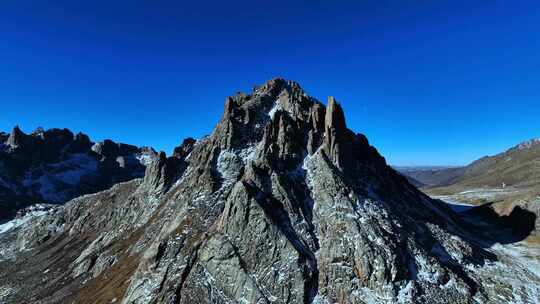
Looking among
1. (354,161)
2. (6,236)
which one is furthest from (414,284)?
(6,236)

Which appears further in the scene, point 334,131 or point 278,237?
point 334,131

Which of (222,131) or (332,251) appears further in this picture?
(222,131)

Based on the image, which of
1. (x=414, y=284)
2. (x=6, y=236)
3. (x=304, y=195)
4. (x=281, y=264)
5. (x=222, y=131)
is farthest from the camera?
(x=6, y=236)

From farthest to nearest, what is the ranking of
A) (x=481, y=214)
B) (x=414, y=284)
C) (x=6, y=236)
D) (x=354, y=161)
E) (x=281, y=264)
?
1. (x=6, y=236)
2. (x=481, y=214)
3. (x=354, y=161)
4. (x=281, y=264)
5. (x=414, y=284)

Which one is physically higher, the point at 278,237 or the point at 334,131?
the point at 334,131

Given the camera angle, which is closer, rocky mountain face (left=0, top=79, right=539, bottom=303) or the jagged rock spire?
rocky mountain face (left=0, top=79, right=539, bottom=303)

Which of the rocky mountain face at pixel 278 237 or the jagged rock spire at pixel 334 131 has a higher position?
the jagged rock spire at pixel 334 131

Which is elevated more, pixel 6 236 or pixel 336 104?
pixel 336 104

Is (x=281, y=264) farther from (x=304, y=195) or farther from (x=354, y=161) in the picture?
(x=354, y=161)
